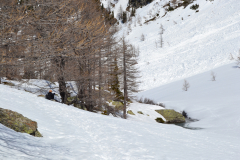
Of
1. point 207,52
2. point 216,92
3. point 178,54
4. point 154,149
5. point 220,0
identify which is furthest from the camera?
point 220,0

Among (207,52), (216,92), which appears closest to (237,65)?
(207,52)

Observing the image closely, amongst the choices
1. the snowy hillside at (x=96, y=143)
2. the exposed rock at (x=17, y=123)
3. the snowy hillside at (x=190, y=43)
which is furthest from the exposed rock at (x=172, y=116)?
the exposed rock at (x=17, y=123)

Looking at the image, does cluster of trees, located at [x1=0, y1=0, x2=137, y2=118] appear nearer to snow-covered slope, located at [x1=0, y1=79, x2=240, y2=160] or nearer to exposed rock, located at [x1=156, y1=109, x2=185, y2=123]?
snow-covered slope, located at [x1=0, y1=79, x2=240, y2=160]

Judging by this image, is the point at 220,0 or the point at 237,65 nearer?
the point at 237,65

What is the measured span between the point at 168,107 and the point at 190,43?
26.5 meters

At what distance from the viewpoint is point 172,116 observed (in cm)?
2267

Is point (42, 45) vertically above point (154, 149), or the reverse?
point (42, 45)

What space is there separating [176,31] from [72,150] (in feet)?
Answer: 191

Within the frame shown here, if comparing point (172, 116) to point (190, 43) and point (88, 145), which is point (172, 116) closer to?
point (88, 145)

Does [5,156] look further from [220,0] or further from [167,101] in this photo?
[220,0]

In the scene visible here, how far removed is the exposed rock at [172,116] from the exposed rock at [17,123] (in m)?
20.3

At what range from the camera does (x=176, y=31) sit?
56.0 m

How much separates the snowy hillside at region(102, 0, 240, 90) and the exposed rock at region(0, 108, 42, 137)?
33.2m

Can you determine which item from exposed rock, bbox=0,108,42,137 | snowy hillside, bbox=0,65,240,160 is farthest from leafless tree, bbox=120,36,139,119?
exposed rock, bbox=0,108,42,137
